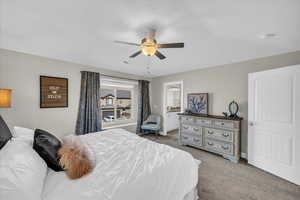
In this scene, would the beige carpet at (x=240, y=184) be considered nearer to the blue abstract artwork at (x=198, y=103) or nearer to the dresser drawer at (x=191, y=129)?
the dresser drawer at (x=191, y=129)

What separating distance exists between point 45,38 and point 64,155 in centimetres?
195

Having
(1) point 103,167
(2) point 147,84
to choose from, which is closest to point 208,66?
(2) point 147,84

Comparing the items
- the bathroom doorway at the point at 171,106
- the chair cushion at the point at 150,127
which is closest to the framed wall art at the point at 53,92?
the chair cushion at the point at 150,127

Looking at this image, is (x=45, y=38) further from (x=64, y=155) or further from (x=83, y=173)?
(x=83, y=173)

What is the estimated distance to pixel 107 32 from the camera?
1.94 m

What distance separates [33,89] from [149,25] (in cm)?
291

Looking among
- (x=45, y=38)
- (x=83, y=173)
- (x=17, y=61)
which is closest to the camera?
(x=83, y=173)

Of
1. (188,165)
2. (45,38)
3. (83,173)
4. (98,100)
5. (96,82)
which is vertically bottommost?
(188,165)

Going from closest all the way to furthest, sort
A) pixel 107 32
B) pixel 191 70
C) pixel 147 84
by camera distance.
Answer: pixel 107 32 < pixel 191 70 < pixel 147 84

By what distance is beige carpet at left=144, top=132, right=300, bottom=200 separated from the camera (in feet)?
6.14

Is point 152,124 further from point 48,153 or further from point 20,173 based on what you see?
point 20,173

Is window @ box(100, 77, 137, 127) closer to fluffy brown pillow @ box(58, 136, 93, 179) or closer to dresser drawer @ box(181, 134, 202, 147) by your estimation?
dresser drawer @ box(181, 134, 202, 147)

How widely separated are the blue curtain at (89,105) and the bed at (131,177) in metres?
1.85

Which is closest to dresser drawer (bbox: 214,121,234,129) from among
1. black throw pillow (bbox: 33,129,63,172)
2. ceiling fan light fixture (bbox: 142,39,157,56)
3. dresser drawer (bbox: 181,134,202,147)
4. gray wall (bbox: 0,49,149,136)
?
dresser drawer (bbox: 181,134,202,147)
